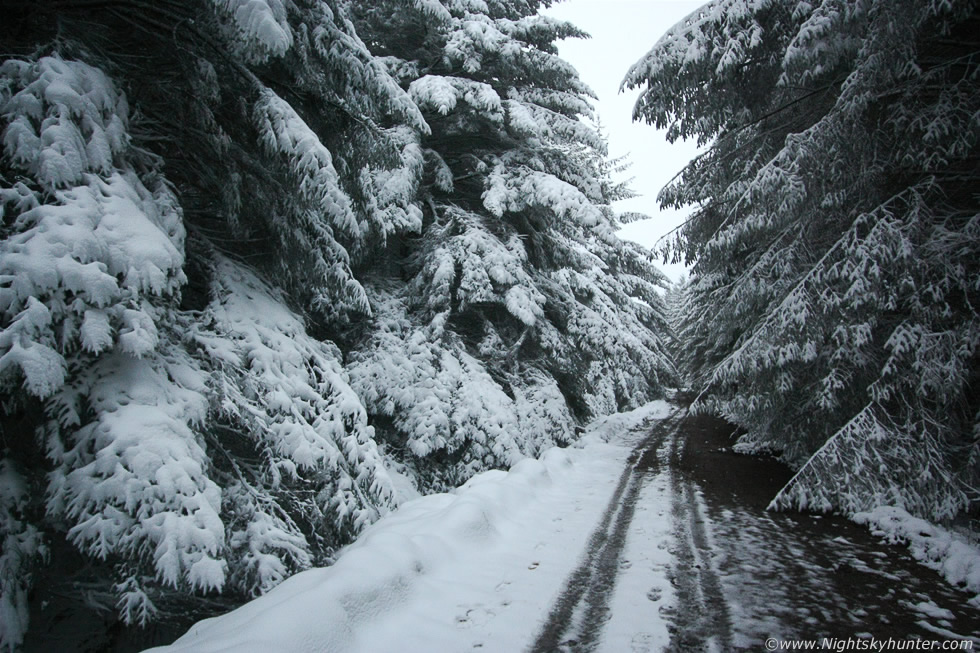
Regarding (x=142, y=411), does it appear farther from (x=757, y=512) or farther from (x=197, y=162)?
(x=757, y=512)

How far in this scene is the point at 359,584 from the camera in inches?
139

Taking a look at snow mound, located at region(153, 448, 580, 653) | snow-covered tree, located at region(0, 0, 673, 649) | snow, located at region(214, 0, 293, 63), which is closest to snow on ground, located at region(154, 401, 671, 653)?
snow mound, located at region(153, 448, 580, 653)

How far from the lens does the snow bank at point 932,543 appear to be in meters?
4.16

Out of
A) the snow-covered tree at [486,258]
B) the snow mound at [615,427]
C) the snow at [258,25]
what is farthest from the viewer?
the snow mound at [615,427]

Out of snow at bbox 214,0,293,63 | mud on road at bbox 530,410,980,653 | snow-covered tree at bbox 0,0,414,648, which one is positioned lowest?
mud on road at bbox 530,410,980,653

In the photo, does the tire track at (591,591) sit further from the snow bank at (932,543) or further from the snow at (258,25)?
the snow at (258,25)

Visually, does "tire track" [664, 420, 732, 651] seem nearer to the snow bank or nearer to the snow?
the snow bank

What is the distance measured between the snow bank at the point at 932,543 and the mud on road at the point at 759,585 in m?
0.13

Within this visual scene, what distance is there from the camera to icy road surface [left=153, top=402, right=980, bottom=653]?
324 cm

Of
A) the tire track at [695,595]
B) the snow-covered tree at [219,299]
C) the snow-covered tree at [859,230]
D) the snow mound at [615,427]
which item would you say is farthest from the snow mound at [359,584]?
the snow mound at [615,427]

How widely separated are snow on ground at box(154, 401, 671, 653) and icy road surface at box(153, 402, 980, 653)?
1 cm

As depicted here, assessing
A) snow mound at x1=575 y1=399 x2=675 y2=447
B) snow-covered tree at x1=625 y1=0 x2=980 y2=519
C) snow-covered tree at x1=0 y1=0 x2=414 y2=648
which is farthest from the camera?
snow mound at x1=575 y1=399 x2=675 y2=447

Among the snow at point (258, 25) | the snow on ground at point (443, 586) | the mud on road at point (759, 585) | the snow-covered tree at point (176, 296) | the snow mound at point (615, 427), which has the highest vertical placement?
the snow at point (258, 25)

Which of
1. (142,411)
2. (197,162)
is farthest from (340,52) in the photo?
(142,411)
